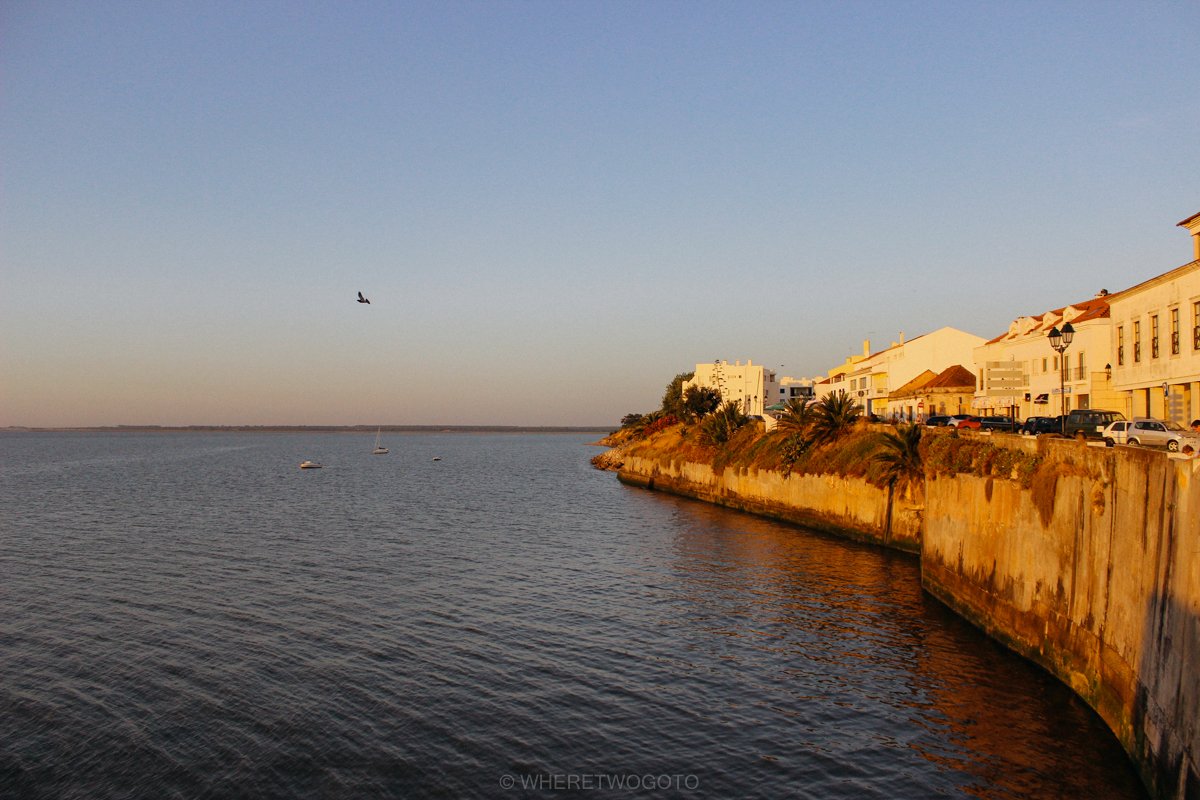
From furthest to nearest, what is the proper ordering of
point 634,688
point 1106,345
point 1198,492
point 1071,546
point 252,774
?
point 1106,345 → point 634,688 → point 1071,546 → point 252,774 → point 1198,492

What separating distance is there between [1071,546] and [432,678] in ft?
48.9

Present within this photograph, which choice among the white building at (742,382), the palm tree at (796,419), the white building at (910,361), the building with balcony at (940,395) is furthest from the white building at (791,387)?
the palm tree at (796,419)

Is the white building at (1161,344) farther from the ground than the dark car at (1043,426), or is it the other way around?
the white building at (1161,344)

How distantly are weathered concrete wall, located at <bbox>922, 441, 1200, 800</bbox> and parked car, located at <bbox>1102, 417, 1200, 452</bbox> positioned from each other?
550cm

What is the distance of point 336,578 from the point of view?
2906 cm

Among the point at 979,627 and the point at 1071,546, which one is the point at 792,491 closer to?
the point at 979,627

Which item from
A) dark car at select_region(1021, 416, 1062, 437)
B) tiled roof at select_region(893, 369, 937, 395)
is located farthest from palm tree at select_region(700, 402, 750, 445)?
dark car at select_region(1021, 416, 1062, 437)

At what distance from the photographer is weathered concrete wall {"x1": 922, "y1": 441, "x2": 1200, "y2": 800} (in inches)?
424

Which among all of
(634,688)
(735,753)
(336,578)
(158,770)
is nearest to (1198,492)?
(735,753)

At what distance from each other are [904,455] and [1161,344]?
41.8ft

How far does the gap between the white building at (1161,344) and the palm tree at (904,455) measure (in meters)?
10.7

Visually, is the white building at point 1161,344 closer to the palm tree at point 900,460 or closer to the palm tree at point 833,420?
the palm tree at point 900,460

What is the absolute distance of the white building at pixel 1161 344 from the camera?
101 ft

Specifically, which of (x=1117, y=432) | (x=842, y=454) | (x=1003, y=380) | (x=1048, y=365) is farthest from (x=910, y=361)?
(x=1117, y=432)
